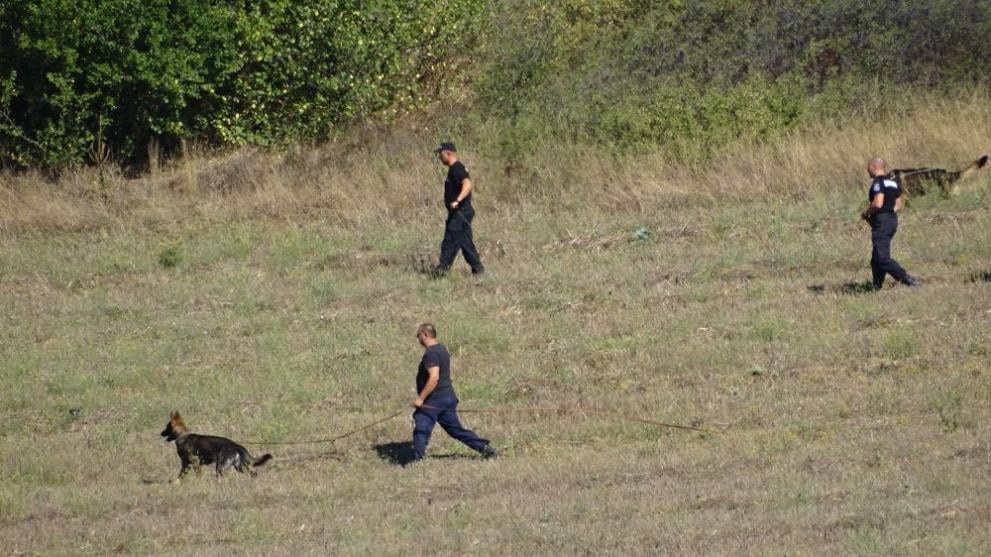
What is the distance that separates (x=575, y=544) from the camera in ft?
32.1

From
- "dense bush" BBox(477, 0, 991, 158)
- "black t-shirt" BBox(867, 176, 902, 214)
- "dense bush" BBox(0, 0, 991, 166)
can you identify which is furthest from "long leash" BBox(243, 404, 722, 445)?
"dense bush" BBox(0, 0, 991, 166)

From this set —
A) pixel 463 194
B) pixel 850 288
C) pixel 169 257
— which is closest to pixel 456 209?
pixel 463 194

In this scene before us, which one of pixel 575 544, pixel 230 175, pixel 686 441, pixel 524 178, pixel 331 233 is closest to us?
pixel 575 544

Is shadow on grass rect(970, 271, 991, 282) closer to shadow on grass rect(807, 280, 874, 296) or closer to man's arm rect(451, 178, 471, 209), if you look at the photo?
shadow on grass rect(807, 280, 874, 296)

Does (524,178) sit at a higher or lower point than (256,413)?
higher

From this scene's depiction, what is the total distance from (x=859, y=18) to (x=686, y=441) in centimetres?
1552

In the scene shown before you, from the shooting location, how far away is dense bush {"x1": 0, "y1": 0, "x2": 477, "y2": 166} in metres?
24.7

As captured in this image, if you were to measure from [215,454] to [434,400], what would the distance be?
1963mm

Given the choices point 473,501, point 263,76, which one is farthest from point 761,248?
point 263,76

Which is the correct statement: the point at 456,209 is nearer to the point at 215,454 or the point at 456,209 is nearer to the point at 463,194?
the point at 463,194

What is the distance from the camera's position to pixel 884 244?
1602 centimetres

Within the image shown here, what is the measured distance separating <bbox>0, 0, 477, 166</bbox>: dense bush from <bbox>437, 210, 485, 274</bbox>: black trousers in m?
7.50

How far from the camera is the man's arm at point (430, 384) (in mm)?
12359

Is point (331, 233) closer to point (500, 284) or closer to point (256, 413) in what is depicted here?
point (500, 284)
